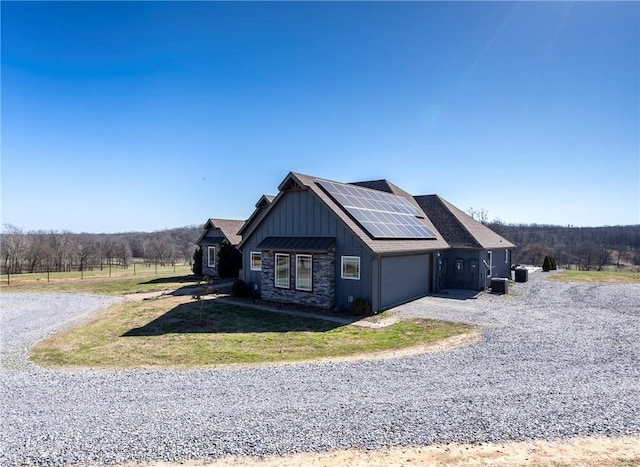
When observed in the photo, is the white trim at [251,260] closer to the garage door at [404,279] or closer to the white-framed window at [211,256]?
the garage door at [404,279]

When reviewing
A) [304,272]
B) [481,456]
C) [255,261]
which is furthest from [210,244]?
[481,456]

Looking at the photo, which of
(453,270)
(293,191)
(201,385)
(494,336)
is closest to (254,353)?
(201,385)

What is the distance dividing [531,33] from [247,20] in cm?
1114

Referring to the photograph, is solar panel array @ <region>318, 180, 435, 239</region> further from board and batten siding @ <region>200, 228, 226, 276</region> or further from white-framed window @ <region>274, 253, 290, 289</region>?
board and batten siding @ <region>200, 228, 226, 276</region>

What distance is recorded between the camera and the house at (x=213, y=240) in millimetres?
28094

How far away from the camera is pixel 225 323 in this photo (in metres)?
13.3

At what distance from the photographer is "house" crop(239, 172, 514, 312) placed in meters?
14.8

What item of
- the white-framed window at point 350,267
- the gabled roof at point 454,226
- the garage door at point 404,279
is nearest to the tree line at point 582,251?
the gabled roof at point 454,226

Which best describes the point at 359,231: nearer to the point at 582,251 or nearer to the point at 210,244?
the point at 210,244

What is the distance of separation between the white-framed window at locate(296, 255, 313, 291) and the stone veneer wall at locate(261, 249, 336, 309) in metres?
0.18

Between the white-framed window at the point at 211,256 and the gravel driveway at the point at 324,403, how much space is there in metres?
17.8

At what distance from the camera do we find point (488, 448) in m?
5.00

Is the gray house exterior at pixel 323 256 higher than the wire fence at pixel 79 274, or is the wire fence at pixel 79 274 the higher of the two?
the gray house exterior at pixel 323 256

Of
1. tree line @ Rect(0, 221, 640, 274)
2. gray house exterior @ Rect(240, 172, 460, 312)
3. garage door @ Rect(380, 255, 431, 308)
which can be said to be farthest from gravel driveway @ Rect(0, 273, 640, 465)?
tree line @ Rect(0, 221, 640, 274)
